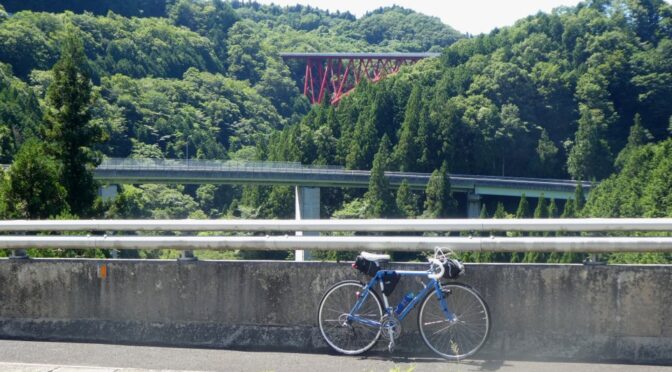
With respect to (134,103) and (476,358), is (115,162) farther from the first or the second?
(476,358)

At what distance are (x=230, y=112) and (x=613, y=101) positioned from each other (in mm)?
61699

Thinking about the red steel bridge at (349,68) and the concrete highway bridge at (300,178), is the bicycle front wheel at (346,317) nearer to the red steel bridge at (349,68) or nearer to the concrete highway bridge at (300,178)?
the concrete highway bridge at (300,178)

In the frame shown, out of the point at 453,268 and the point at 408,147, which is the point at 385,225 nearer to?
the point at 453,268

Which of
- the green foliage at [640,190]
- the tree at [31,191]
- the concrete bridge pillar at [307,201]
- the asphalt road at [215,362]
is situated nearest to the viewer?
the asphalt road at [215,362]

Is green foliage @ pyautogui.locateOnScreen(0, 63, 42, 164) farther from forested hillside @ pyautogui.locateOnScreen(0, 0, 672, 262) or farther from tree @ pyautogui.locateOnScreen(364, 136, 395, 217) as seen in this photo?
tree @ pyautogui.locateOnScreen(364, 136, 395, 217)

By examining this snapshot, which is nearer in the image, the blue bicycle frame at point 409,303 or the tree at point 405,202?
the blue bicycle frame at point 409,303

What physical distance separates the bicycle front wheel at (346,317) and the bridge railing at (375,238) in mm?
444

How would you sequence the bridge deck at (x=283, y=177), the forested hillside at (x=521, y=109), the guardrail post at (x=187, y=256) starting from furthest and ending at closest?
the forested hillside at (x=521, y=109) < the bridge deck at (x=283, y=177) < the guardrail post at (x=187, y=256)

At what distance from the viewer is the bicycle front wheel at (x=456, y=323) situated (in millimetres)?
10414

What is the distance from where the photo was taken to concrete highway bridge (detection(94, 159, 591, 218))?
3632 inches

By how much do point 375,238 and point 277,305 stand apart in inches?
48.9

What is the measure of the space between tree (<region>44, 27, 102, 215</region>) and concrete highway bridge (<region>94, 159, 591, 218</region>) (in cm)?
2948

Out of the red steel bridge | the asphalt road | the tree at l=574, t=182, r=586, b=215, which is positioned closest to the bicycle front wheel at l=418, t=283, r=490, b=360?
the asphalt road

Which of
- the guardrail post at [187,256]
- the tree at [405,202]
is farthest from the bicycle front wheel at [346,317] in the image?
the tree at [405,202]
